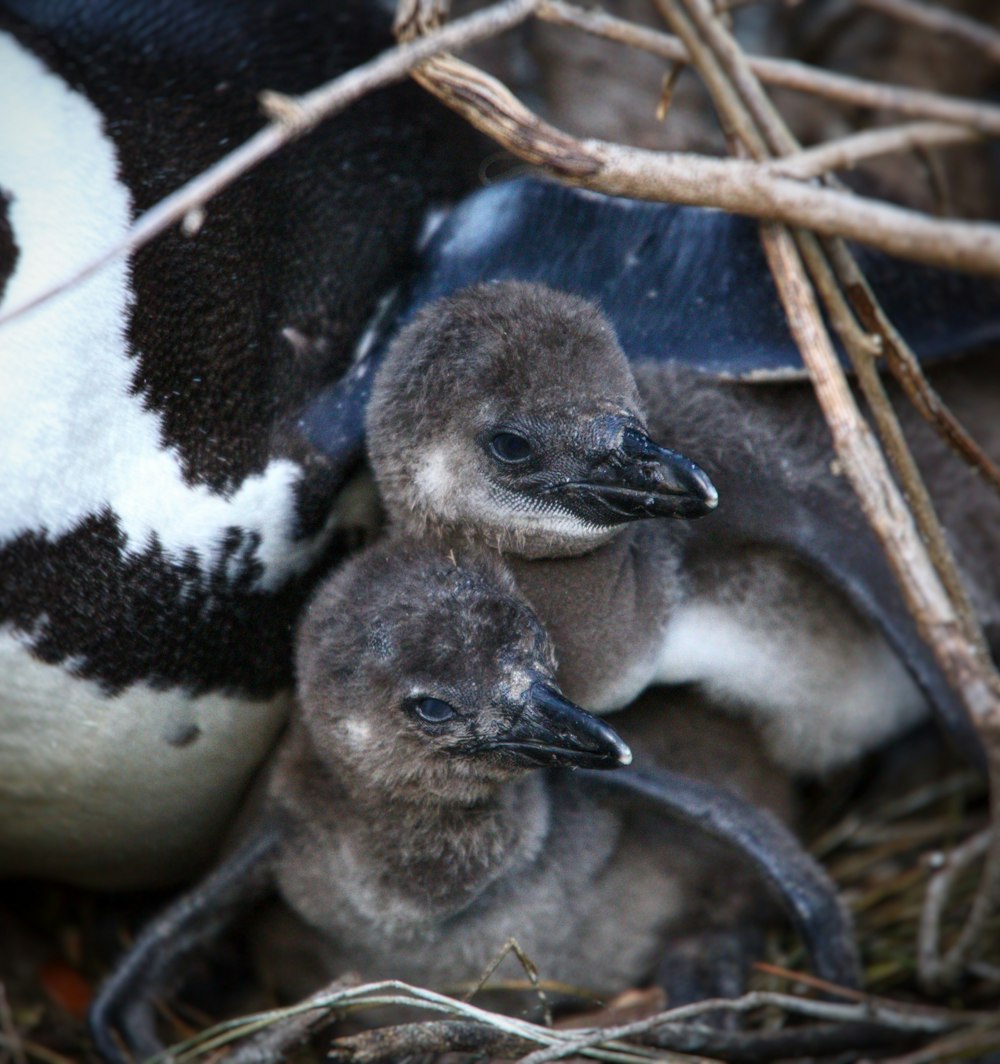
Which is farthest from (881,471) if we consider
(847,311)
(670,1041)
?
(670,1041)

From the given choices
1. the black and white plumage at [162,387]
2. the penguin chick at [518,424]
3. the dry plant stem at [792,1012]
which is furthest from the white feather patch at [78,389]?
the dry plant stem at [792,1012]

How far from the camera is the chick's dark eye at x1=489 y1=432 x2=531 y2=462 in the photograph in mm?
1652

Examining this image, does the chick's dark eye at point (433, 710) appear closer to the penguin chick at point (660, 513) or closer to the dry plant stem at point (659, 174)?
the penguin chick at point (660, 513)

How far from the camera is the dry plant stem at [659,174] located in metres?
1.50

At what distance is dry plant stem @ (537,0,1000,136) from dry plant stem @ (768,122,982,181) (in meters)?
0.01

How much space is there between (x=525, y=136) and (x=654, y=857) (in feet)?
3.38

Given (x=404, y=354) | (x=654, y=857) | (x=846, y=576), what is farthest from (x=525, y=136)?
(x=654, y=857)

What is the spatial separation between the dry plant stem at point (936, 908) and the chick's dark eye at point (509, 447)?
2.77ft

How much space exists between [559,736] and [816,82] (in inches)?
38.7

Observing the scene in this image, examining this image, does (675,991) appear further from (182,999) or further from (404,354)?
(404,354)

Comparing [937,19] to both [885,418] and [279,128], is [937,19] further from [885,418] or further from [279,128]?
[279,128]

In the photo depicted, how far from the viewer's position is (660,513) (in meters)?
1.60

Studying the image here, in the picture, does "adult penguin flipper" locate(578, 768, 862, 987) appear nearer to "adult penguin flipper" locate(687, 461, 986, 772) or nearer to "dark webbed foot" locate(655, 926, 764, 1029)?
"dark webbed foot" locate(655, 926, 764, 1029)

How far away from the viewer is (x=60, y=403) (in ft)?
5.04
